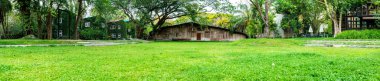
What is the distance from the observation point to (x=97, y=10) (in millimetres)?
30984

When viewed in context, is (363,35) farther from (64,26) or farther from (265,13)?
(64,26)

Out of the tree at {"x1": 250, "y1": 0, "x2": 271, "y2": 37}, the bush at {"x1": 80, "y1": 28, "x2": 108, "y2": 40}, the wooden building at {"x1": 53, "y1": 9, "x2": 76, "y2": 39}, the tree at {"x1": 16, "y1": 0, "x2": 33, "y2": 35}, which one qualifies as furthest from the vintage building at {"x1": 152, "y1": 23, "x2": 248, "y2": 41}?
the tree at {"x1": 16, "y1": 0, "x2": 33, "y2": 35}

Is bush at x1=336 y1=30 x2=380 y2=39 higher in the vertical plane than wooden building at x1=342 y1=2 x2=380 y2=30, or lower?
lower

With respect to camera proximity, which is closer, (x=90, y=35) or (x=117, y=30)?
(x=90, y=35)

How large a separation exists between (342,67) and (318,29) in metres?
56.2

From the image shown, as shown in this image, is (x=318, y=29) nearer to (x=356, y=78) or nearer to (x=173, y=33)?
(x=173, y=33)

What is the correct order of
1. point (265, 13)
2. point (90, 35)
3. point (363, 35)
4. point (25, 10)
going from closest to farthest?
point (265, 13), point (363, 35), point (25, 10), point (90, 35)

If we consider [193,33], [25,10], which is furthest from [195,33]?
[25,10]

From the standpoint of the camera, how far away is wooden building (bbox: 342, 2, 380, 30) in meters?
37.2

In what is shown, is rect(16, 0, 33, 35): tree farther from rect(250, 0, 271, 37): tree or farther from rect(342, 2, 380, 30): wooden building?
rect(342, 2, 380, 30): wooden building

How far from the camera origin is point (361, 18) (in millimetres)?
38531

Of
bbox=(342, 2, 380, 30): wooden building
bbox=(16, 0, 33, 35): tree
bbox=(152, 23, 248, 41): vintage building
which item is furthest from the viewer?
bbox=(152, 23, 248, 41): vintage building

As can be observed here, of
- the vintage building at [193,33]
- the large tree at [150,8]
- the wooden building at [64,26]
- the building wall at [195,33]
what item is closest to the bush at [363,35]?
the large tree at [150,8]

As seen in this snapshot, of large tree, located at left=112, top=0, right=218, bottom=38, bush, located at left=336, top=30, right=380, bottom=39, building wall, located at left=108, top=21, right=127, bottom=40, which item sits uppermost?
large tree, located at left=112, top=0, right=218, bottom=38
